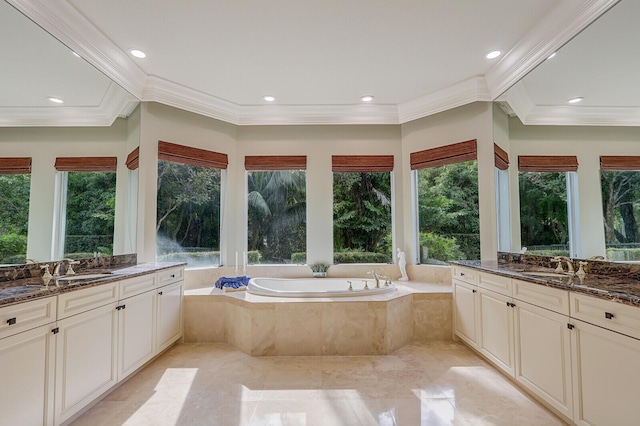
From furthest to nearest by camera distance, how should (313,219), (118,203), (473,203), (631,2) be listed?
(313,219) < (473,203) < (118,203) < (631,2)

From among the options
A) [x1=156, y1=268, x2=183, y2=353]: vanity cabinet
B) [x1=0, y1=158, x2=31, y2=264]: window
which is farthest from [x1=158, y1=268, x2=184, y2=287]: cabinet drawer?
[x1=0, y1=158, x2=31, y2=264]: window

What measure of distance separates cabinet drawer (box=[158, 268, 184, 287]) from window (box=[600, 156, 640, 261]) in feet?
11.6

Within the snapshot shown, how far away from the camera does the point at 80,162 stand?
2.65m

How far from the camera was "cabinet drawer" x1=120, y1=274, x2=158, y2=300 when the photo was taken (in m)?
2.39

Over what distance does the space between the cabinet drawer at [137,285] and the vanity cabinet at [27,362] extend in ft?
2.02

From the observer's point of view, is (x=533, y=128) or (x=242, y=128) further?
(x=242, y=128)

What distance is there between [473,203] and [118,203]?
3846mm

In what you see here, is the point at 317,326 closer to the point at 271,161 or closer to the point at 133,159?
the point at 271,161

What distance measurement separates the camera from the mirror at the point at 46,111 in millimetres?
2158

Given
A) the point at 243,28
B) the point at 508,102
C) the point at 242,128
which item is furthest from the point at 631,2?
the point at 242,128

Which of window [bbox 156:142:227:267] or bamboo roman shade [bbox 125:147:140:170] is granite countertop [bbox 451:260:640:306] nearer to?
window [bbox 156:142:227:267]

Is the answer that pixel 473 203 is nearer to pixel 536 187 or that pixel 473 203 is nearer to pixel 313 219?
pixel 536 187

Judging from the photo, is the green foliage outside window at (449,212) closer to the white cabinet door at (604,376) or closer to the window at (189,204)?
the white cabinet door at (604,376)

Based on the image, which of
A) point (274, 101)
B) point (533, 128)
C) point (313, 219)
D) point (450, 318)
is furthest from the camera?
point (313, 219)
